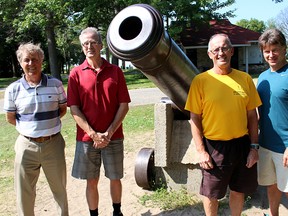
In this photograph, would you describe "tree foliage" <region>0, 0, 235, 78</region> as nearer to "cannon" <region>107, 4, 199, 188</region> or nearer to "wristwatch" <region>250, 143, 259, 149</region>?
"cannon" <region>107, 4, 199, 188</region>

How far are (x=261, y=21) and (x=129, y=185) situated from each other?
76.6 m

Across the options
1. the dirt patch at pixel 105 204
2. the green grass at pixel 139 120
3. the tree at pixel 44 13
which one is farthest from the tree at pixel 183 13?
the dirt patch at pixel 105 204

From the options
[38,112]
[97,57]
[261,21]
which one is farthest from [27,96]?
[261,21]

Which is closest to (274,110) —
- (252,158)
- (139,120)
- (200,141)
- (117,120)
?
(252,158)

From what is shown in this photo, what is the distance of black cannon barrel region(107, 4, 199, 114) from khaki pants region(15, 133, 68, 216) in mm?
1066

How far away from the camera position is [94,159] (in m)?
3.36

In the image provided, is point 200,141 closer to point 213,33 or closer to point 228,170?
point 228,170

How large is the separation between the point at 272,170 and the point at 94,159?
1582 mm

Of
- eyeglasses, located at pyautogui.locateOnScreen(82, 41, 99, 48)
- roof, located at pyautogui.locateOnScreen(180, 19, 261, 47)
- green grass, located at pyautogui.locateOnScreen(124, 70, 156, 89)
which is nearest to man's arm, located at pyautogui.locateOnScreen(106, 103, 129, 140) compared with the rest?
eyeglasses, located at pyautogui.locateOnScreen(82, 41, 99, 48)

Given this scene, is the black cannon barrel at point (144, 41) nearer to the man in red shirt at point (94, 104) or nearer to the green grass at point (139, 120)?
the man in red shirt at point (94, 104)

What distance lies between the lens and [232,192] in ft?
9.89

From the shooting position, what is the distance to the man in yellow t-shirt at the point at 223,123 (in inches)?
106

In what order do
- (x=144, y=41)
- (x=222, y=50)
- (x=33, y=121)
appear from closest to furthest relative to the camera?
1. (x=144, y=41)
2. (x=222, y=50)
3. (x=33, y=121)

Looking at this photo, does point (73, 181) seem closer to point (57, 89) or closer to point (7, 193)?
point (7, 193)
